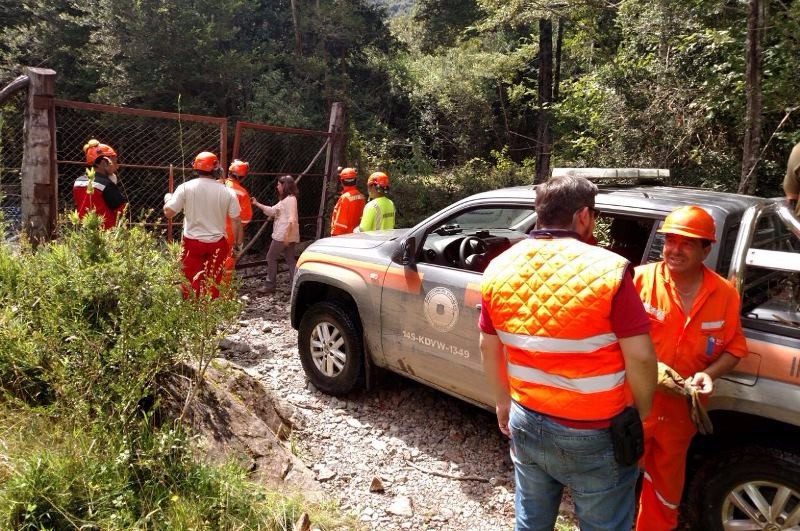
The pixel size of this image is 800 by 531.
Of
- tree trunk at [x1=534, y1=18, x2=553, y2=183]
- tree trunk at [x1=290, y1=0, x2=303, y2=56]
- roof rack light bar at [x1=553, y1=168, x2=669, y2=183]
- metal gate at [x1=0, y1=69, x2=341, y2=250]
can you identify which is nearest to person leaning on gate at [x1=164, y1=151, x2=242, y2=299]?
roof rack light bar at [x1=553, y1=168, x2=669, y2=183]

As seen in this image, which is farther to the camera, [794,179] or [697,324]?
[794,179]

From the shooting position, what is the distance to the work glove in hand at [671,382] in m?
2.42

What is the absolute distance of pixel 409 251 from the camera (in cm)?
396

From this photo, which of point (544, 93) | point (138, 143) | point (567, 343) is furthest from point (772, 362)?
point (544, 93)

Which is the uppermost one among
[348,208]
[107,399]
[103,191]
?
[103,191]

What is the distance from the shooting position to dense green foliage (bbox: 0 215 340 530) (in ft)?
7.55

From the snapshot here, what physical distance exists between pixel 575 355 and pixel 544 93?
16604 mm

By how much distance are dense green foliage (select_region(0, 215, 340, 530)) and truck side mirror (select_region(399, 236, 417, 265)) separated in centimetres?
139

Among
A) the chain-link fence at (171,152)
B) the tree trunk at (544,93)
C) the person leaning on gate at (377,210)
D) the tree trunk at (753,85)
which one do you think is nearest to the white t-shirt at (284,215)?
the person leaning on gate at (377,210)

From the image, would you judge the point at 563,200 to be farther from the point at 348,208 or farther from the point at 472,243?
the point at 348,208

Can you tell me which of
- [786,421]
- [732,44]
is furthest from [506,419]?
[732,44]

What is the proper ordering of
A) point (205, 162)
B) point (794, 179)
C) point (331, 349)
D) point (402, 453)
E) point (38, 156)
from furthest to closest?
point (38, 156)
point (205, 162)
point (331, 349)
point (402, 453)
point (794, 179)

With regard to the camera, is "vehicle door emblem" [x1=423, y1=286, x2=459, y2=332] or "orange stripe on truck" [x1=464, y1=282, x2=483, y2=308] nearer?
"orange stripe on truck" [x1=464, y1=282, x2=483, y2=308]

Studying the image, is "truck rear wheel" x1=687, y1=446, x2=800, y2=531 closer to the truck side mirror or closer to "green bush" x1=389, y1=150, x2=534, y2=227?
the truck side mirror
